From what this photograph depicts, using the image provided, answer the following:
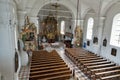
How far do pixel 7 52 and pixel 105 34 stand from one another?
9322 mm

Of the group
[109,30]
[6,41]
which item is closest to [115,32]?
[109,30]

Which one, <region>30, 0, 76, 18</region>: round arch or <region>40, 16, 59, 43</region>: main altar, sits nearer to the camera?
<region>30, 0, 76, 18</region>: round arch

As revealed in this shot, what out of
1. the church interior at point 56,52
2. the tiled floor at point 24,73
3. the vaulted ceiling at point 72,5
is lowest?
the tiled floor at point 24,73

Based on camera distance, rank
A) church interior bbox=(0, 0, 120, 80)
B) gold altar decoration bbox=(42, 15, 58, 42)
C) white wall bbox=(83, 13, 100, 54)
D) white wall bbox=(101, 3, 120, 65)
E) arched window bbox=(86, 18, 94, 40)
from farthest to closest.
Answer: gold altar decoration bbox=(42, 15, 58, 42), arched window bbox=(86, 18, 94, 40), white wall bbox=(83, 13, 100, 54), white wall bbox=(101, 3, 120, 65), church interior bbox=(0, 0, 120, 80)

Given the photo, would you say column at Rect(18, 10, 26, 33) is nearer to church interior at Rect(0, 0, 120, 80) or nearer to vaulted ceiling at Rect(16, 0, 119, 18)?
church interior at Rect(0, 0, 120, 80)

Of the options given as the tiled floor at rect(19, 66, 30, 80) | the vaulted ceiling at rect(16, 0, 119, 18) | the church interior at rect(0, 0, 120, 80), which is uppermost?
the vaulted ceiling at rect(16, 0, 119, 18)

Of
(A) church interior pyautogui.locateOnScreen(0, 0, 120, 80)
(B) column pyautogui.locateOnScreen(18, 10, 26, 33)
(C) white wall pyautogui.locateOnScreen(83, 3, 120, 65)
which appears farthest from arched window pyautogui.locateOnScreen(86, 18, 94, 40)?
(B) column pyautogui.locateOnScreen(18, 10, 26, 33)

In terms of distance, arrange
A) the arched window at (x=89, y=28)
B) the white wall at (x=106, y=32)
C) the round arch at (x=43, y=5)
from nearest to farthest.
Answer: the white wall at (x=106, y=32)
the round arch at (x=43, y=5)
the arched window at (x=89, y=28)

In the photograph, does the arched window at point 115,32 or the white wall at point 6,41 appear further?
the arched window at point 115,32

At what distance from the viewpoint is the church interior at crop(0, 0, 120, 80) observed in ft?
13.1

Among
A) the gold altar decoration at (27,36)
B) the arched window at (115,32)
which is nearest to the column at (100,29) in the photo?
the arched window at (115,32)

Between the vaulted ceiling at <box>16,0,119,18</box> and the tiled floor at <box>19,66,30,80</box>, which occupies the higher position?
the vaulted ceiling at <box>16,0,119,18</box>

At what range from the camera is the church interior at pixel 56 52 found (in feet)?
13.1

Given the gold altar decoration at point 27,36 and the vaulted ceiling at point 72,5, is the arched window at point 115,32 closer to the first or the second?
the vaulted ceiling at point 72,5
